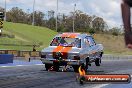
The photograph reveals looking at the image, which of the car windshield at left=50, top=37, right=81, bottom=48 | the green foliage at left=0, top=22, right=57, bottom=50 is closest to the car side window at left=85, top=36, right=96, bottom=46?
the car windshield at left=50, top=37, right=81, bottom=48

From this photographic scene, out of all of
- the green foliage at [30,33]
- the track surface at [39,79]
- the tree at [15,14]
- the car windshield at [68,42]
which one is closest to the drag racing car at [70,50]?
the car windshield at [68,42]

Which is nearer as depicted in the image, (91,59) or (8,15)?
(91,59)

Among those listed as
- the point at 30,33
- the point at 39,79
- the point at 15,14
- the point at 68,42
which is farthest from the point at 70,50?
the point at 15,14

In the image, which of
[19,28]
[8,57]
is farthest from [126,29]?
[19,28]

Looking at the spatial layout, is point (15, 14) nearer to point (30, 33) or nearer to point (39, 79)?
point (30, 33)

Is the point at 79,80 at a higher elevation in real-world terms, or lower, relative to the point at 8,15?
lower

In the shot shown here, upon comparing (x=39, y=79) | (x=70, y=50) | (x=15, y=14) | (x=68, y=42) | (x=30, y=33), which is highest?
(x=15, y=14)

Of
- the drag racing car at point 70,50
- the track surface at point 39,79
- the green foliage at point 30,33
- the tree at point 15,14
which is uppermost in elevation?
the tree at point 15,14

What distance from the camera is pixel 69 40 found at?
56.4ft

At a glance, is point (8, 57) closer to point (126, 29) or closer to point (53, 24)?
point (126, 29)

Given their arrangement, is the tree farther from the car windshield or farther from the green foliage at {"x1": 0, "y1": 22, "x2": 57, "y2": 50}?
the car windshield

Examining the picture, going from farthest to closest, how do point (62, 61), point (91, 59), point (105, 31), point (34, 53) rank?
point (105, 31) < point (34, 53) < point (62, 61) < point (91, 59)

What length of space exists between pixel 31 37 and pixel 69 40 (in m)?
90.2

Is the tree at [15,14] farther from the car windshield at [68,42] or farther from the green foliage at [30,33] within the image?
the car windshield at [68,42]
